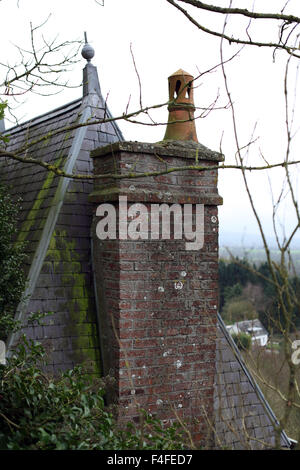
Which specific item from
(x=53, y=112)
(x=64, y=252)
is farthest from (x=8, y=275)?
(x=53, y=112)

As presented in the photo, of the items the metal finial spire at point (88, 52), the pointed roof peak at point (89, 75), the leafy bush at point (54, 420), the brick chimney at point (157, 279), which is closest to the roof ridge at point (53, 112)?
the pointed roof peak at point (89, 75)

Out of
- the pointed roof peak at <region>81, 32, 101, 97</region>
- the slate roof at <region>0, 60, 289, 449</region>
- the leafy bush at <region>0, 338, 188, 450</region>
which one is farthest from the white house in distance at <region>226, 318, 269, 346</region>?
the pointed roof peak at <region>81, 32, 101, 97</region>

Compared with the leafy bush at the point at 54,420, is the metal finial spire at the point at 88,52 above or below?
above

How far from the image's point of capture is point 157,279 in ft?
16.5

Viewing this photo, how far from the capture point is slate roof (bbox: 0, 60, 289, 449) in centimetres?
518

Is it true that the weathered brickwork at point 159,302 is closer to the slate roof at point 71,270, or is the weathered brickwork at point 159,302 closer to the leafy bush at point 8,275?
the slate roof at point 71,270

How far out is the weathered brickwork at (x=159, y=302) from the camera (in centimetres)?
484

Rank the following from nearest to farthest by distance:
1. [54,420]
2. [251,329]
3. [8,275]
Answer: [54,420], [251,329], [8,275]

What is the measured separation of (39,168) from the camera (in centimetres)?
669

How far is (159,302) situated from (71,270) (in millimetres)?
1041

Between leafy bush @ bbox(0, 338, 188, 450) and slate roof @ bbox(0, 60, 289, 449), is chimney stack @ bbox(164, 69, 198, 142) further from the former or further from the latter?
leafy bush @ bbox(0, 338, 188, 450)

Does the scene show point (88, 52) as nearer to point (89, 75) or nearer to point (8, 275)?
point (89, 75)

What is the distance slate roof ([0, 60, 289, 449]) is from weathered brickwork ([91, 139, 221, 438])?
0.23 meters
